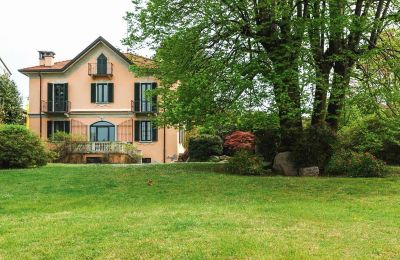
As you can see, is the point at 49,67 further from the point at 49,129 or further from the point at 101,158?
the point at 101,158

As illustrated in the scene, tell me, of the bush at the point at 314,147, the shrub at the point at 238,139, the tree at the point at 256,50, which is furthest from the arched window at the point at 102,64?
the bush at the point at 314,147

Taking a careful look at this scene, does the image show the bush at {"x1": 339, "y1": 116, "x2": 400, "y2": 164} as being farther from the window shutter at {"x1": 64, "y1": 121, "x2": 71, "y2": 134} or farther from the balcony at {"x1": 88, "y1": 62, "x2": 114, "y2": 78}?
the window shutter at {"x1": 64, "y1": 121, "x2": 71, "y2": 134}

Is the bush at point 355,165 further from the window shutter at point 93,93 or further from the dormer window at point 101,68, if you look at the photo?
the window shutter at point 93,93

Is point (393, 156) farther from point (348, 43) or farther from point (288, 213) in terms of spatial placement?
point (288, 213)

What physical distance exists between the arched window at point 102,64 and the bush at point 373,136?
2152 cm

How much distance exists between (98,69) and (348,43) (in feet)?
79.9

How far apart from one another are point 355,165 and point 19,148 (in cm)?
1344

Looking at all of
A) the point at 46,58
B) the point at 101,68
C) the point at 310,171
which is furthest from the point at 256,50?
the point at 46,58

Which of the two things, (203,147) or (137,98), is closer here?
(203,147)

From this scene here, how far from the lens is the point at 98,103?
126 feet

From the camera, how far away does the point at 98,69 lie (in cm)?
3803

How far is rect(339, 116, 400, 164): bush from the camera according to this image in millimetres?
17469

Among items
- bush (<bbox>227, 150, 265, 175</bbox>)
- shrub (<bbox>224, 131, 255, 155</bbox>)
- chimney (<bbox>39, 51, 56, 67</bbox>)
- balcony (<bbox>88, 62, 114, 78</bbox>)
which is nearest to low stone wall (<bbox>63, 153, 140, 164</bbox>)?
balcony (<bbox>88, 62, 114, 78</bbox>)

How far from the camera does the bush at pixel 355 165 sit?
1755 cm
